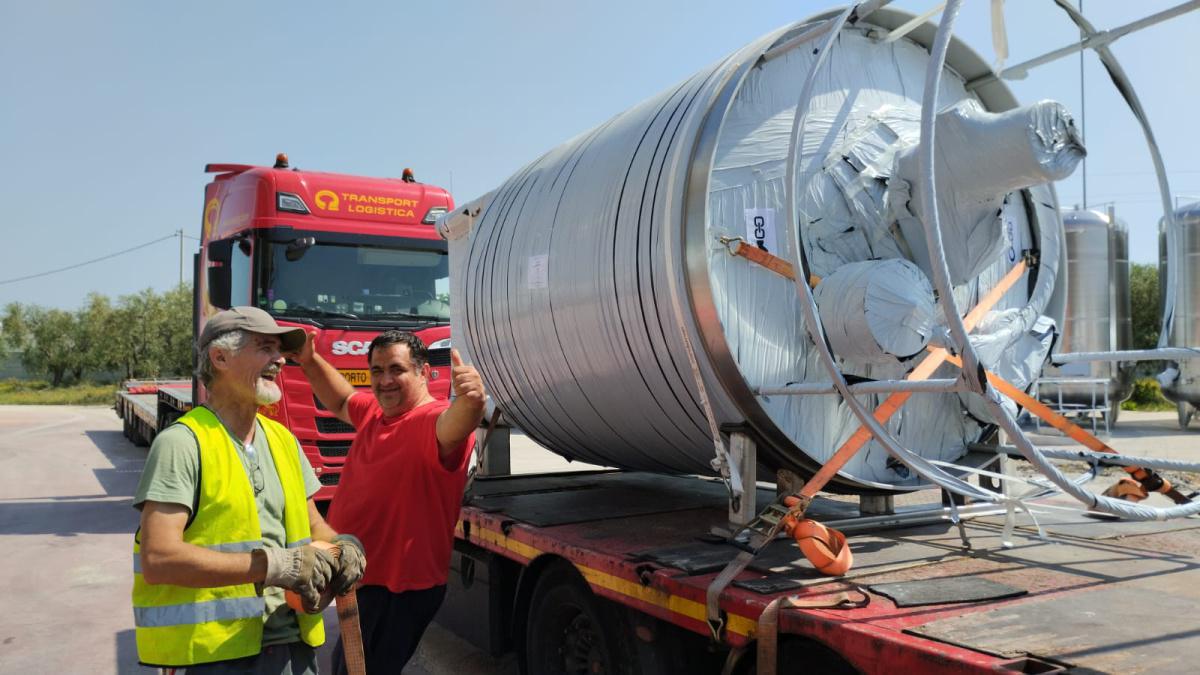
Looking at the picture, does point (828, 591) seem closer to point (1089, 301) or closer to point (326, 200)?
point (326, 200)

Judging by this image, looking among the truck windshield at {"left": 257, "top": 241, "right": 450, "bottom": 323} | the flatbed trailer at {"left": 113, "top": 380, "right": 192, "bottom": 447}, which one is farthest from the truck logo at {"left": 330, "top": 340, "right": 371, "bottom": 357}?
the flatbed trailer at {"left": 113, "top": 380, "right": 192, "bottom": 447}

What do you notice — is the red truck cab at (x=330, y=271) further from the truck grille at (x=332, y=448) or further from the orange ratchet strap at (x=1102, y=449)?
the orange ratchet strap at (x=1102, y=449)

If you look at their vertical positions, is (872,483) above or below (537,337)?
below

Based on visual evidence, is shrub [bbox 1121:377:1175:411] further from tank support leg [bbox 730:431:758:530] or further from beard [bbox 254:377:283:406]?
beard [bbox 254:377:283:406]

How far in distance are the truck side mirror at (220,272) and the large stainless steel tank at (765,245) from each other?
5.65 metres

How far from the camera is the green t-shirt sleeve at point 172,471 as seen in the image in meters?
2.63

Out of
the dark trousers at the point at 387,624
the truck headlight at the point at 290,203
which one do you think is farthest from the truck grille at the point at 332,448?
the dark trousers at the point at 387,624

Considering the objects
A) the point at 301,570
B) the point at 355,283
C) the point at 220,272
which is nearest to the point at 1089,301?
the point at 355,283

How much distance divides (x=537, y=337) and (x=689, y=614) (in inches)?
95.1

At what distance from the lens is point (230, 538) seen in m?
2.81

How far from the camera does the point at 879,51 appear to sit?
4930mm

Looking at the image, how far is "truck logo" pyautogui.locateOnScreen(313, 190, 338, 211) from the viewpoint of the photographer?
33.4 ft

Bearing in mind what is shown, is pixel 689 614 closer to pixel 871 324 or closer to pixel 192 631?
pixel 871 324

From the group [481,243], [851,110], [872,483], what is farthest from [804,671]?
[481,243]
